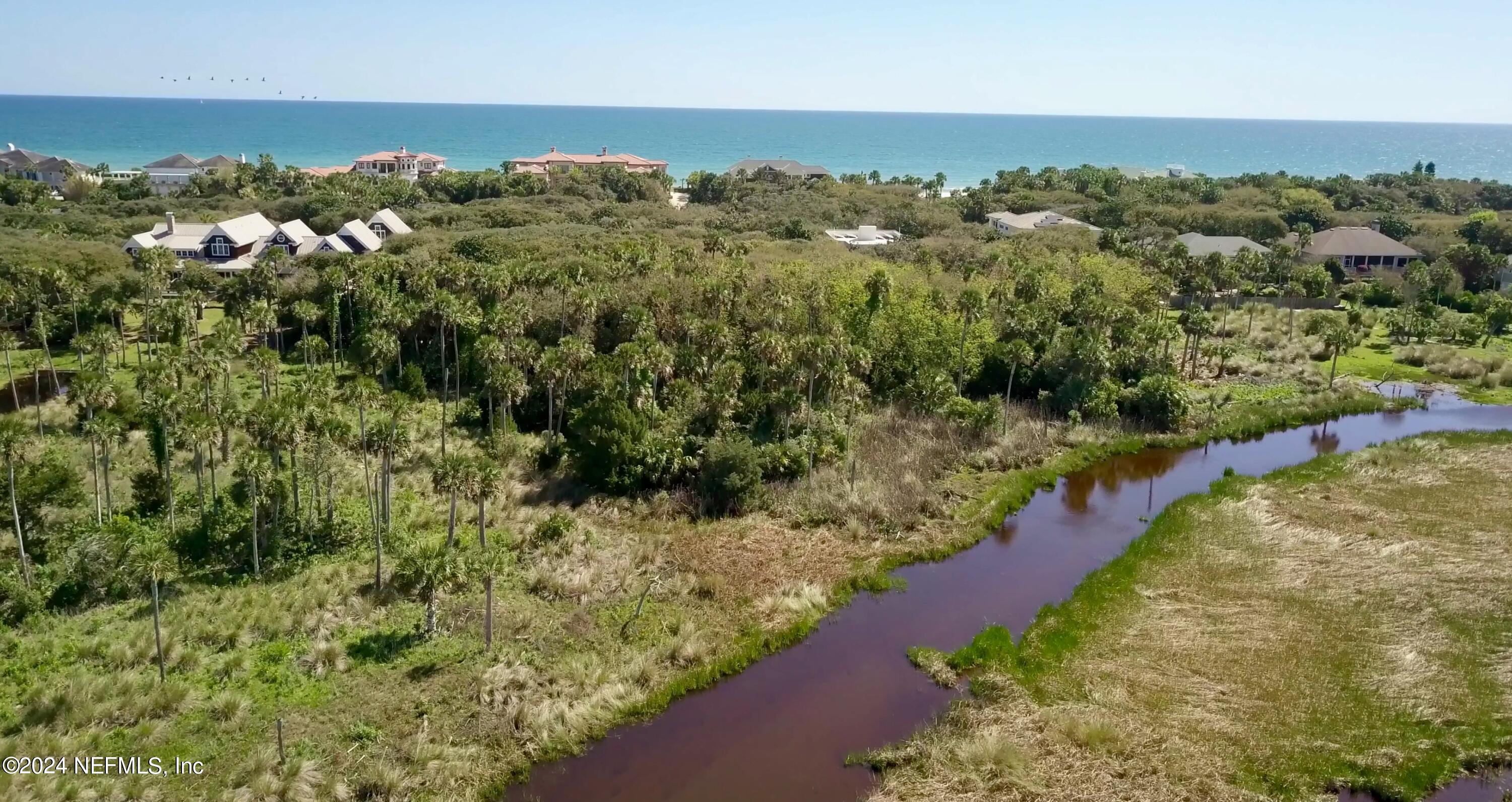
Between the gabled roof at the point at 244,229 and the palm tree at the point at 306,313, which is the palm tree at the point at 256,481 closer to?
the palm tree at the point at 306,313

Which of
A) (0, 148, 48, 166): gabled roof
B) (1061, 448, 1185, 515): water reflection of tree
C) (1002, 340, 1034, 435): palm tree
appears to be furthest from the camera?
(0, 148, 48, 166): gabled roof

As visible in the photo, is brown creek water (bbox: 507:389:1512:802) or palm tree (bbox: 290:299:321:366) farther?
palm tree (bbox: 290:299:321:366)

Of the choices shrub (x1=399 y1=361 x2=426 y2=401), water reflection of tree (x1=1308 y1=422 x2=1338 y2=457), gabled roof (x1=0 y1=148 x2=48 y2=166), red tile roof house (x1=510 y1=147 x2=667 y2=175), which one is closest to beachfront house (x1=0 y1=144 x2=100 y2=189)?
gabled roof (x1=0 y1=148 x2=48 y2=166)

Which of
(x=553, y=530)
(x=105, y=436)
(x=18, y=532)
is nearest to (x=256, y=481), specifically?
(x=105, y=436)

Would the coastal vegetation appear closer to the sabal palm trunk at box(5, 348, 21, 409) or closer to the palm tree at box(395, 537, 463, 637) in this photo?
the palm tree at box(395, 537, 463, 637)

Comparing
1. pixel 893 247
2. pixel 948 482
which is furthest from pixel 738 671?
pixel 893 247

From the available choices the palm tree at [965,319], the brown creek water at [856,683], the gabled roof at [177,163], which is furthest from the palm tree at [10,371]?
the gabled roof at [177,163]

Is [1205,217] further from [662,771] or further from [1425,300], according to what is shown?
[662,771]
